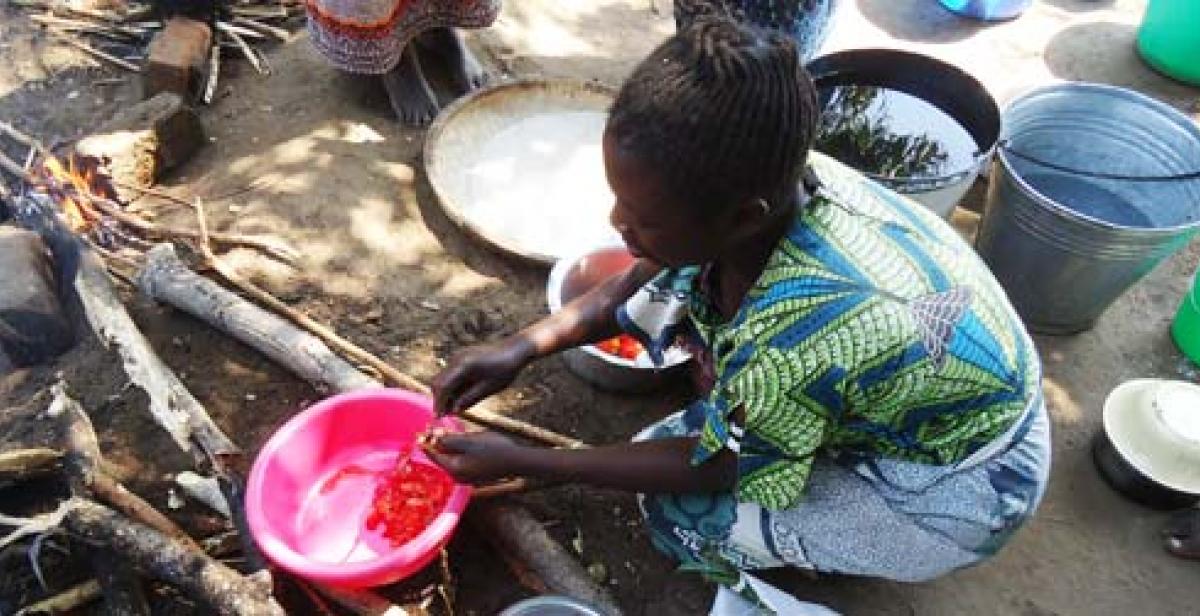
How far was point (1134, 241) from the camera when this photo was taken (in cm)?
293

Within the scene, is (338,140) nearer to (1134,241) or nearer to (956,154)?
(956,154)

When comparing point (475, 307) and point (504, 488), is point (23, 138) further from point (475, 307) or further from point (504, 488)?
point (504, 488)

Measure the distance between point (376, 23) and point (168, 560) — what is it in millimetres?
2082

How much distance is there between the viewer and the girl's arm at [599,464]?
200 cm

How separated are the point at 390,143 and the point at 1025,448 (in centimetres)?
253

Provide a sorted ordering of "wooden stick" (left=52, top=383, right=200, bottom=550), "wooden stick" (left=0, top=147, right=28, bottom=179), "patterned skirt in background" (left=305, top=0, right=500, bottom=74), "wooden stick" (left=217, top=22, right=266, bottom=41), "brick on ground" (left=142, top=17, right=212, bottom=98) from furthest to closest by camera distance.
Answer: "wooden stick" (left=217, top=22, right=266, bottom=41), "brick on ground" (left=142, top=17, right=212, bottom=98), "patterned skirt in background" (left=305, top=0, right=500, bottom=74), "wooden stick" (left=0, top=147, right=28, bottom=179), "wooden stick" (left=52, top=383, right=200, bottom=550)

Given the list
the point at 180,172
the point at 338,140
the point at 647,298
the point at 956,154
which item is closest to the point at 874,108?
the point at 956,154

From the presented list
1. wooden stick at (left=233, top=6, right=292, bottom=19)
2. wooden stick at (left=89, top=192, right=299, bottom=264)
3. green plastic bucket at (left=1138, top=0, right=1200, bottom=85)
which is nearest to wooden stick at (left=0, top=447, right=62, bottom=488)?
wooden stick at (left=89, top=192, right=299, bottom=264)

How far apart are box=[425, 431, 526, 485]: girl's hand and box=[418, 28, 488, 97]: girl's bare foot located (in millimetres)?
2108

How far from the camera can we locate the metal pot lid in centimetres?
277

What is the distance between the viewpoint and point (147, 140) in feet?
11.0

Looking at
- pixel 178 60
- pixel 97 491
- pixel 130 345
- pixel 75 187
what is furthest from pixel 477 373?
pixel 178 60

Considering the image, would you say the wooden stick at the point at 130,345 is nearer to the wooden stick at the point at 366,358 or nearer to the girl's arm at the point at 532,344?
the wooden stick at the point at 366,358

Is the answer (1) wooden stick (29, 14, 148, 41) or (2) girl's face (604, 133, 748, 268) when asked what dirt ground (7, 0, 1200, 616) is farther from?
(2) girl's face (604, 133, 748, 268)
